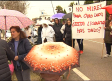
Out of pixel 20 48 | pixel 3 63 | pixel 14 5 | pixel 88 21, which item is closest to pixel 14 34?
pixel 20 48

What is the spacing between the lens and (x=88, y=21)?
4840 mm

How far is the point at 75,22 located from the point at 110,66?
204 centimetres

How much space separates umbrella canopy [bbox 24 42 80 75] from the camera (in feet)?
4.81

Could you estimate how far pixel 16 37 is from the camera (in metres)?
2.52

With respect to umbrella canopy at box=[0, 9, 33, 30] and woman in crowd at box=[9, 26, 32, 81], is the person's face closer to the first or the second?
woman in crowd at box=[9, 26, 32, 81]

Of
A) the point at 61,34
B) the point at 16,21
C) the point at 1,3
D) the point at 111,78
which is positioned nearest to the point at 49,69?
the point at 16,21

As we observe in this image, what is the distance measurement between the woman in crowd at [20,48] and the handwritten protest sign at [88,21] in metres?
2.78

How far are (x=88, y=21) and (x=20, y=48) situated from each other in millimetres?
3218

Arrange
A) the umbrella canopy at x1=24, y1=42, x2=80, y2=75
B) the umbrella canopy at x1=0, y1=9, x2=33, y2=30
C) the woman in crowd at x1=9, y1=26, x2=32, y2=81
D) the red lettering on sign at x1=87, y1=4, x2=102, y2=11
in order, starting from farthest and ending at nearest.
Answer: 1. the red lettering on sign at x1=87, y1=4, x2=102, y2=11
2. the umbrella canopy at x1=0, y1=9, x2=33, y2=30
3. the woman in crowd at x1=9, y1=26, x2=32, y2=81
4. the umbrella canopy at x1=24, y1=42, x2=80, y2=75

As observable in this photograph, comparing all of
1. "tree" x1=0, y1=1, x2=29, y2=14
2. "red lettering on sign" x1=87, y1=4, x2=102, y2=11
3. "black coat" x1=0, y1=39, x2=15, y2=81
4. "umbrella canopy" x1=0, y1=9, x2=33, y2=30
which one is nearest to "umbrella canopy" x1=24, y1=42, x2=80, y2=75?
"black coat" x1=0, y1=39, x2=15, y2=81

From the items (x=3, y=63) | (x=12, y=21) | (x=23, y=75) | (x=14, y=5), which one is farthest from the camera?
(x=14, y=5)

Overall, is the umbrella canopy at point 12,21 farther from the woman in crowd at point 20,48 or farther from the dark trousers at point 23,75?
the dark trousers at point 23,75

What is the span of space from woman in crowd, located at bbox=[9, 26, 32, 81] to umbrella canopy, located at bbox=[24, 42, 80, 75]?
2.66 feet

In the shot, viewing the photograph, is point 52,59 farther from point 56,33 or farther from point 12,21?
point 56,33
